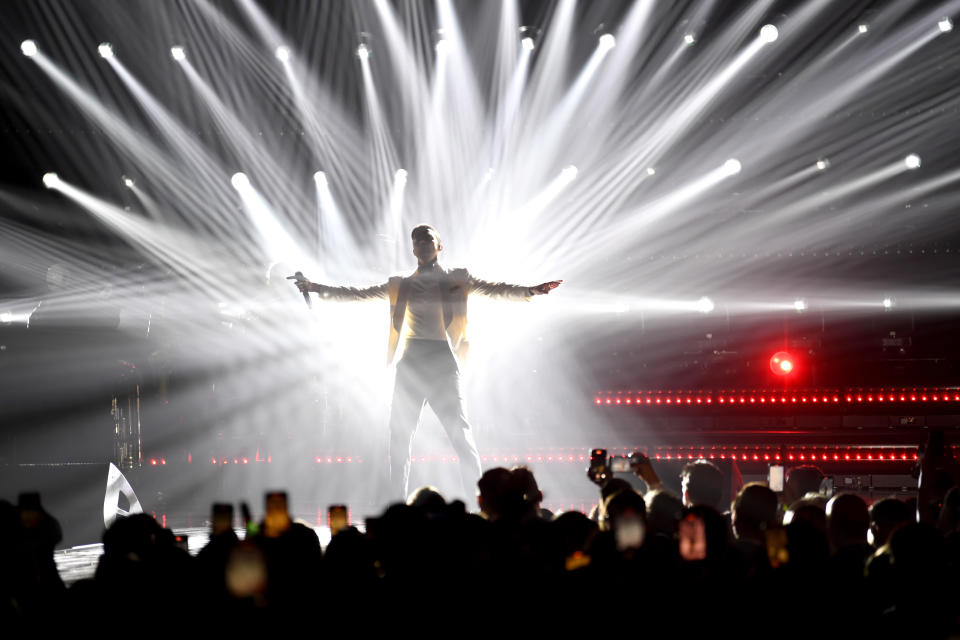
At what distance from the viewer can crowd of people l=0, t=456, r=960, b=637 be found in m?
2.44

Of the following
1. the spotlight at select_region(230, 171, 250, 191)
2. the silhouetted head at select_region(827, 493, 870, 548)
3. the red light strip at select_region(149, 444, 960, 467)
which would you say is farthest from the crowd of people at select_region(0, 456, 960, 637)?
the spotlight at select_region(230, 171, 250, 191)

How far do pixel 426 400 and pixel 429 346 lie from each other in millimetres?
365

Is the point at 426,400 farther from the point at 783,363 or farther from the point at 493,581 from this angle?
the point at 783,363

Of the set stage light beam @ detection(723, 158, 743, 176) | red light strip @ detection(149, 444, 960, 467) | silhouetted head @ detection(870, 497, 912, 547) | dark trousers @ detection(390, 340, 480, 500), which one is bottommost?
silhouetted head @ detection(870, 497, 912, 547)

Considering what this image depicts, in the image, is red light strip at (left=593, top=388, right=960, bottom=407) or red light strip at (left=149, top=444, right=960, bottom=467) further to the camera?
red light strip at (left=593, top=388, right=960, bottom=407)

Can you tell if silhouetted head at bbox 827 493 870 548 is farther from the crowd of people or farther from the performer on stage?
the performer on stage

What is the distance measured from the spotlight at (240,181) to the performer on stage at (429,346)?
720 centimetres

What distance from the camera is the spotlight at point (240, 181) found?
1354cm

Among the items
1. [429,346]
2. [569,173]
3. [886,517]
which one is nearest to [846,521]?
[886,517]

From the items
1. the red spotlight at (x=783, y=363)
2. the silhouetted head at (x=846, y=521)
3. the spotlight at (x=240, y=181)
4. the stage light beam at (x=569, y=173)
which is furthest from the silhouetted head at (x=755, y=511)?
the spotlight at (x=240, y=181)

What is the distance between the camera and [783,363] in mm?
11625

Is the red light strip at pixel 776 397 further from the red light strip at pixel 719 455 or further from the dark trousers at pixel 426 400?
the dark trousers at pixel 426 400

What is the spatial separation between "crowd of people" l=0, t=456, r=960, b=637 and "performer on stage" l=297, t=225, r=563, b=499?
11.8 ft

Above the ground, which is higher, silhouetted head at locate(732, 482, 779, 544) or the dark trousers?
the dark trousers
